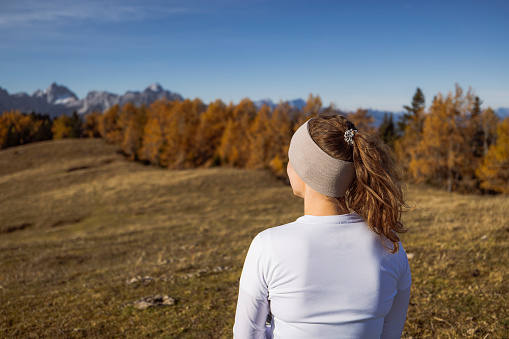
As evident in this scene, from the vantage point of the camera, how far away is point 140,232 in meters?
18.5

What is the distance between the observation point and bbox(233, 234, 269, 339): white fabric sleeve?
1.73 m

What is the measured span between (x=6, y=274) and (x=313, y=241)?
12988mm

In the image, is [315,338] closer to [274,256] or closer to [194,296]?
[274,256]

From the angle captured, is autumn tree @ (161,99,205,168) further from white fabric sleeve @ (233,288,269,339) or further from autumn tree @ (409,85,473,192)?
white fabric sleeve @ (233,288,269,339)

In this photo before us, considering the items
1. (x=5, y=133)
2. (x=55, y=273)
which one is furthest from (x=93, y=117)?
(x=55, y=273)

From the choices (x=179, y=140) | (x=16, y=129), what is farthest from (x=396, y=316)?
(x=16, y=129)

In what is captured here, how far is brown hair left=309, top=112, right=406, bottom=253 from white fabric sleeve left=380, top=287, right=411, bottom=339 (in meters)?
0.39

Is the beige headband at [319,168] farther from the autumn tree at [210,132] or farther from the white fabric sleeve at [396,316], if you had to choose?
the autumn tree at [210,132]

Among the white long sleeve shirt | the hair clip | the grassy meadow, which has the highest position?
the hair clip

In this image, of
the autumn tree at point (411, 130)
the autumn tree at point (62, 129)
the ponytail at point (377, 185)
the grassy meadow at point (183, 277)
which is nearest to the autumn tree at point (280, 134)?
the autumn tree at point (411, 130)

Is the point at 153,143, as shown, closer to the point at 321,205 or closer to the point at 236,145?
the point at 236,145

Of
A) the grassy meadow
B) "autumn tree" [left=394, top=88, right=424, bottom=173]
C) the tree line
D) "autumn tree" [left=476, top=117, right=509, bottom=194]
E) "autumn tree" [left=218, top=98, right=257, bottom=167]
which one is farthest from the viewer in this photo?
"autumn tree" [left=218, top=98, right=257, bottom=167]

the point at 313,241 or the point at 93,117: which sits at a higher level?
the point at 93,117

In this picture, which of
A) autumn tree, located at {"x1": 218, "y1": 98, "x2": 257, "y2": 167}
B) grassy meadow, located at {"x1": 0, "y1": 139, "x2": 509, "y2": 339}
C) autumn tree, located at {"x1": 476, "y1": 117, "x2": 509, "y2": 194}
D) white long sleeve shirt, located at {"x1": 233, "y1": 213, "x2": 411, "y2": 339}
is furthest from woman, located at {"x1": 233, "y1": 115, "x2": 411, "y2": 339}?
autumn tree, located at {"x1": 218, "y1": 98, "x2": 257, "y2": 167}
